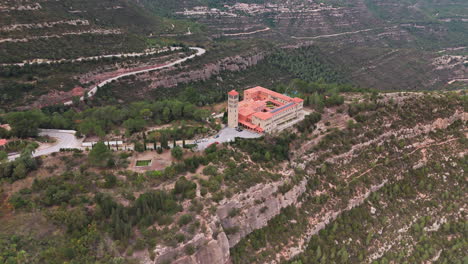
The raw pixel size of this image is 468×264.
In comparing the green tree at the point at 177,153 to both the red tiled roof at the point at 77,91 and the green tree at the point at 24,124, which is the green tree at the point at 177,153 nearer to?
the green tree at the point at 24,124

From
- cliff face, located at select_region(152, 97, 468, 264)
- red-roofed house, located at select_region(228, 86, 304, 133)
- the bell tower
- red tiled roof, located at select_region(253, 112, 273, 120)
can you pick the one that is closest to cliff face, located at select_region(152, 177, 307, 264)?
cliff face, located at select_region(152, 97, 468, 264)

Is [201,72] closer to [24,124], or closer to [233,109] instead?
→ [233,109]

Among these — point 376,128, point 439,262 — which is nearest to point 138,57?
point 376,128

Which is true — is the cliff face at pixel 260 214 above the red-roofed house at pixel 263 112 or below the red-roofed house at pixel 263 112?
below

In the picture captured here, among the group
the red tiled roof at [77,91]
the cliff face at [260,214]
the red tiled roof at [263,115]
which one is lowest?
the cliff face at [260,214]

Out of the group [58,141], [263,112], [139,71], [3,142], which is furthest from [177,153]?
[139,71]

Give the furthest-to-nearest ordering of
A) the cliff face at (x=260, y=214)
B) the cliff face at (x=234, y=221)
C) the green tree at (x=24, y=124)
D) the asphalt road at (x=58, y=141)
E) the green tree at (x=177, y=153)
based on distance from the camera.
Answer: the green tree at (x=24, y=124) < the asphalt road at (x=58, y=141) < the green tree at (x=177, y=153) < the cliff face at (x=260, y=214) < the cliff face at (x=234, y=221)

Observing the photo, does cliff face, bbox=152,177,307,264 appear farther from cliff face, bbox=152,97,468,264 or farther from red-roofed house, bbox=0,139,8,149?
red-roofed house, bbox=0,139,8,149

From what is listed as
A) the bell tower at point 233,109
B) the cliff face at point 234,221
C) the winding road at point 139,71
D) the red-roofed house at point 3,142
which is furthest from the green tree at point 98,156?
the winding road at point 139,71
